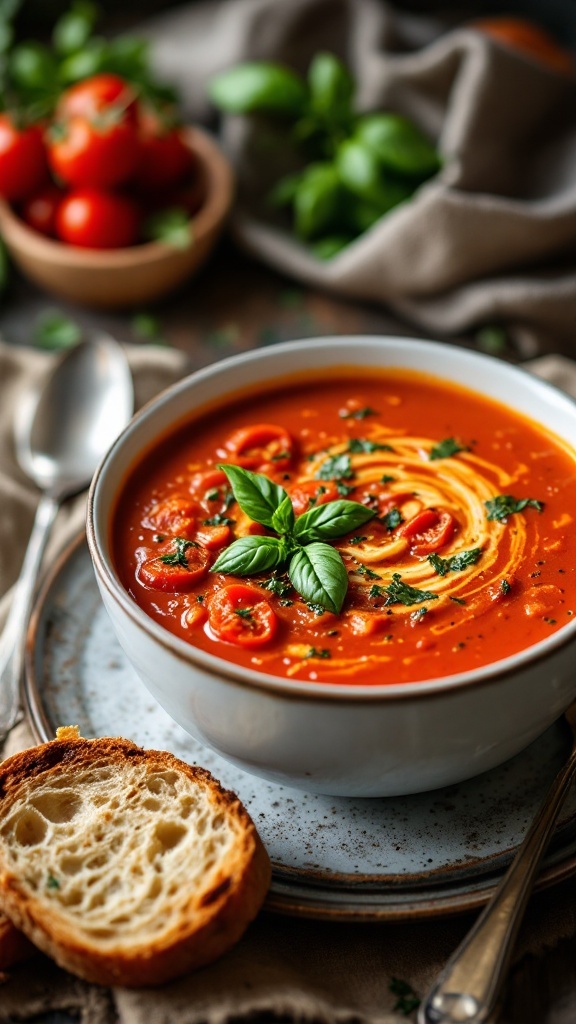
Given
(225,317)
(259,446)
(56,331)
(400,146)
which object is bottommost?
(56,331)

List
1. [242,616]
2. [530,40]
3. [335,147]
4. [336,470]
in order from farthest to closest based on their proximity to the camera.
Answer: [530,40]
[335,147]
[336,470]
[242,616]

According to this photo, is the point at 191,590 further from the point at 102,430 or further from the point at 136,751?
the point at 102,430

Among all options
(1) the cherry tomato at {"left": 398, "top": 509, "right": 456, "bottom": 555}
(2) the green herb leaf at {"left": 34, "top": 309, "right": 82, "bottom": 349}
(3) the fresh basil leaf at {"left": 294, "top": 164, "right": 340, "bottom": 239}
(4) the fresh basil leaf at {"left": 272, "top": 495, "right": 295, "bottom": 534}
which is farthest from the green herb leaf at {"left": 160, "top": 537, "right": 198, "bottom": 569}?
(3) the fresh basil leaf at {"left": 294, "top": 164, "right": 340, "bottom": 239}

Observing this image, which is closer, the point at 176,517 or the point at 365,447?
the point at 176,517

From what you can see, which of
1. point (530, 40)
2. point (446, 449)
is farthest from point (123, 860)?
point (530, 40)

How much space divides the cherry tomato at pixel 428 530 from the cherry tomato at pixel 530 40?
10.9 ft

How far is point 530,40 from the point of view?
593 cm

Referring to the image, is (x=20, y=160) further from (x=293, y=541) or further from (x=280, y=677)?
(x=280, y=677)

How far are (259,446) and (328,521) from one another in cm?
62

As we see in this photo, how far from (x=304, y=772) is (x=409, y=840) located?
34 cm

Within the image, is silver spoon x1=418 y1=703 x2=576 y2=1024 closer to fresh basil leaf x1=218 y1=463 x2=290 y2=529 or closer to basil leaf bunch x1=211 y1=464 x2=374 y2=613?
basil leaf bunch x1=211 y1=464 x2=374 y2=613

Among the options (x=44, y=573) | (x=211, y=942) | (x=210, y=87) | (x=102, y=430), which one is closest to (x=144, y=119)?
(x=210, y=87)

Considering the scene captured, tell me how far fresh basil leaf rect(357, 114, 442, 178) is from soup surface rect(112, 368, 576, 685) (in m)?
1.83

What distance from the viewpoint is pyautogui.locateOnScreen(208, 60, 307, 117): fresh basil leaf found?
5.55m
